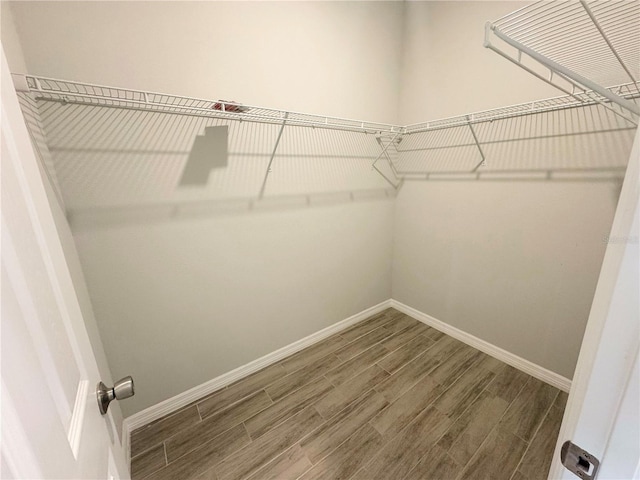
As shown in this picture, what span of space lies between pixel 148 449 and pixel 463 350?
7.44 ft

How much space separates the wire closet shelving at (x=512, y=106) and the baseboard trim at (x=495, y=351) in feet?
4.36

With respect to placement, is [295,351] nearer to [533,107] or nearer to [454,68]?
[533,107]

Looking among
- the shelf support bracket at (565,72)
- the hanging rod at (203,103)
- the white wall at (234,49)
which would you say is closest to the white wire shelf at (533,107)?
the hanging rod at (203,103)

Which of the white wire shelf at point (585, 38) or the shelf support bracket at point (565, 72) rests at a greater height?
the white wire shelf at point (585, 38)

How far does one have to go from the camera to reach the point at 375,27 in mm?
2084

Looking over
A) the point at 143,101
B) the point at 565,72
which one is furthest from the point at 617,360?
the point at 143,101

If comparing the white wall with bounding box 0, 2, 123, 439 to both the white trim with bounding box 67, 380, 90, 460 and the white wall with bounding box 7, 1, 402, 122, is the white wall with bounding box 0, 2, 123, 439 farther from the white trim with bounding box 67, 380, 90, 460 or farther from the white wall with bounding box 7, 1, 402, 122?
the white trim with bounding box 67, 380, 90, 460

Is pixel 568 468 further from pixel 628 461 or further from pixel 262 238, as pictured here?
pixel 262 238

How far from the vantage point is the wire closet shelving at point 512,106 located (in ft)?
3.03

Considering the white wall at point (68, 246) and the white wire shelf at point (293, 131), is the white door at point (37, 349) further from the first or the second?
the white wire shelf at point (293, 131)

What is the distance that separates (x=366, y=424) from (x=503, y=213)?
1685 mm

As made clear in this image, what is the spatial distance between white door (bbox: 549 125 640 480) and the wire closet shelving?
63cm

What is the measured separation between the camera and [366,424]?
61.1 inches

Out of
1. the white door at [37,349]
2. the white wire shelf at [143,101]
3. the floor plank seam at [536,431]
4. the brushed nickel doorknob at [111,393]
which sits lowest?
the floor plank seam at [536,431]
